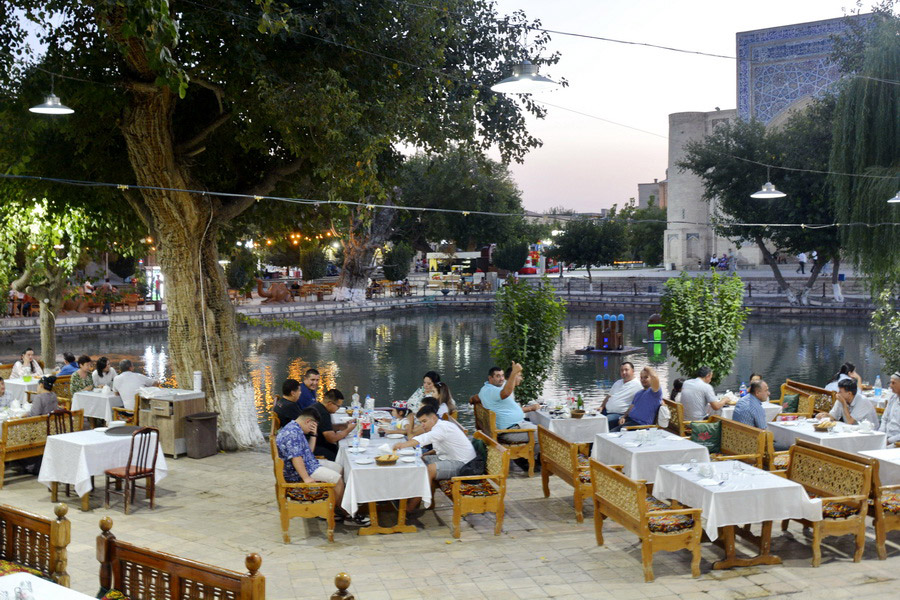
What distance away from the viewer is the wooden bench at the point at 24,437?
859cm

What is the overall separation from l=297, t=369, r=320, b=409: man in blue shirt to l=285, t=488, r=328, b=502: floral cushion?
213 centimetres

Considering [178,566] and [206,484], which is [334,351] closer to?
[206,484]

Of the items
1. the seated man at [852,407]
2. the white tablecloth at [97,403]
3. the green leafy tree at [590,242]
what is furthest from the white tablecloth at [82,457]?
the green leafy tree at [590,242]

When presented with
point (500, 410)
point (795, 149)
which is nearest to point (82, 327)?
point (500, 410)

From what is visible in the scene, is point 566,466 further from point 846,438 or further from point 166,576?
point 166,576

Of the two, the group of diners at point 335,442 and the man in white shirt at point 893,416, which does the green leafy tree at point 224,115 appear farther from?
the man in white shirt at point 893,416

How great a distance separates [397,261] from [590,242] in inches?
482

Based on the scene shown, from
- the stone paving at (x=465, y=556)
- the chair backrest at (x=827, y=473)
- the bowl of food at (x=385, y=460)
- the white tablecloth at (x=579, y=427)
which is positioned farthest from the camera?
the white tablecloth at (x=579, y=427)

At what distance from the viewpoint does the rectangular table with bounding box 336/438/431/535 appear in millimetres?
6875

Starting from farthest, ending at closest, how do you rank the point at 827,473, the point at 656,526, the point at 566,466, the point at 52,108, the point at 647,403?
the point at 647,403
the point at 52,108
the point at 566,466
the point at 827,473
the point at 656,526

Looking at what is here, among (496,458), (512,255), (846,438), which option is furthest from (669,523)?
(512,255)

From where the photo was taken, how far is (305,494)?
6965 mm

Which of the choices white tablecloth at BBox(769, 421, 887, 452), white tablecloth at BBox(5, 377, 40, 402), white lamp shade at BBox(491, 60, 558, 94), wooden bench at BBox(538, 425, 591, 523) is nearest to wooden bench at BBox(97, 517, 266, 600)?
→ wooden bench at BBox(538, 425, 591, 523)

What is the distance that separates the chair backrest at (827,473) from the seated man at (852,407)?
208 centimetres
